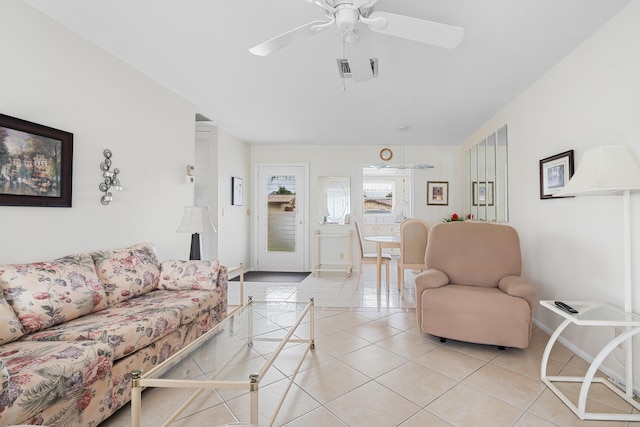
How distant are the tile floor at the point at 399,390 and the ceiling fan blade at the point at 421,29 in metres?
2.04

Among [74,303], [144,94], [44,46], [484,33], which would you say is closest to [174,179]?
[144,94]

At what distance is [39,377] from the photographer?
1.25m

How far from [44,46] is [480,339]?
377 centimetres

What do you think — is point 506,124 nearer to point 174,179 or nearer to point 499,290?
point 499,290

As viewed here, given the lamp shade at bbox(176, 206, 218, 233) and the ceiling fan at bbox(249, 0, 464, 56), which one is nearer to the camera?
the ceiling fan at bbox(249, 0, 464, 56)

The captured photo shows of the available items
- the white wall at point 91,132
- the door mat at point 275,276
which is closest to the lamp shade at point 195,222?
the white wall at point 91,132

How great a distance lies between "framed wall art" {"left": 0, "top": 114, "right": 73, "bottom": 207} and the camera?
1921 mm

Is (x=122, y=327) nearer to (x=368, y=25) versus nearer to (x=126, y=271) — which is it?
(x=126, y=271)

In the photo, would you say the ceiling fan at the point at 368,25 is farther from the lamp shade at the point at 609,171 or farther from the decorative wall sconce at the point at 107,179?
the decorative wall sconce at the point at 107,179

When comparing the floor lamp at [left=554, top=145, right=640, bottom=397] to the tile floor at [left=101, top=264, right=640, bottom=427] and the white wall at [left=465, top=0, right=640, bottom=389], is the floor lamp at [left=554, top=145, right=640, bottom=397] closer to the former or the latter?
the white wall at [left=465, top=0, right=640, bottom=389]

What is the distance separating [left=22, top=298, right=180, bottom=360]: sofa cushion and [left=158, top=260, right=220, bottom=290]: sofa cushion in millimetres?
484

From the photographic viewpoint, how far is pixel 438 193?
6043 millimetres

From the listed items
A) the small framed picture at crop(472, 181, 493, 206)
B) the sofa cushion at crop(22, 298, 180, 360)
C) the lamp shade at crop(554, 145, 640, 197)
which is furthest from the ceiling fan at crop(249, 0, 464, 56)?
the small framed picture at crop(472, 181, 493, 206)

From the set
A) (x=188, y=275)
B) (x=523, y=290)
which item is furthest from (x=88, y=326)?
(x=523, y=290)
